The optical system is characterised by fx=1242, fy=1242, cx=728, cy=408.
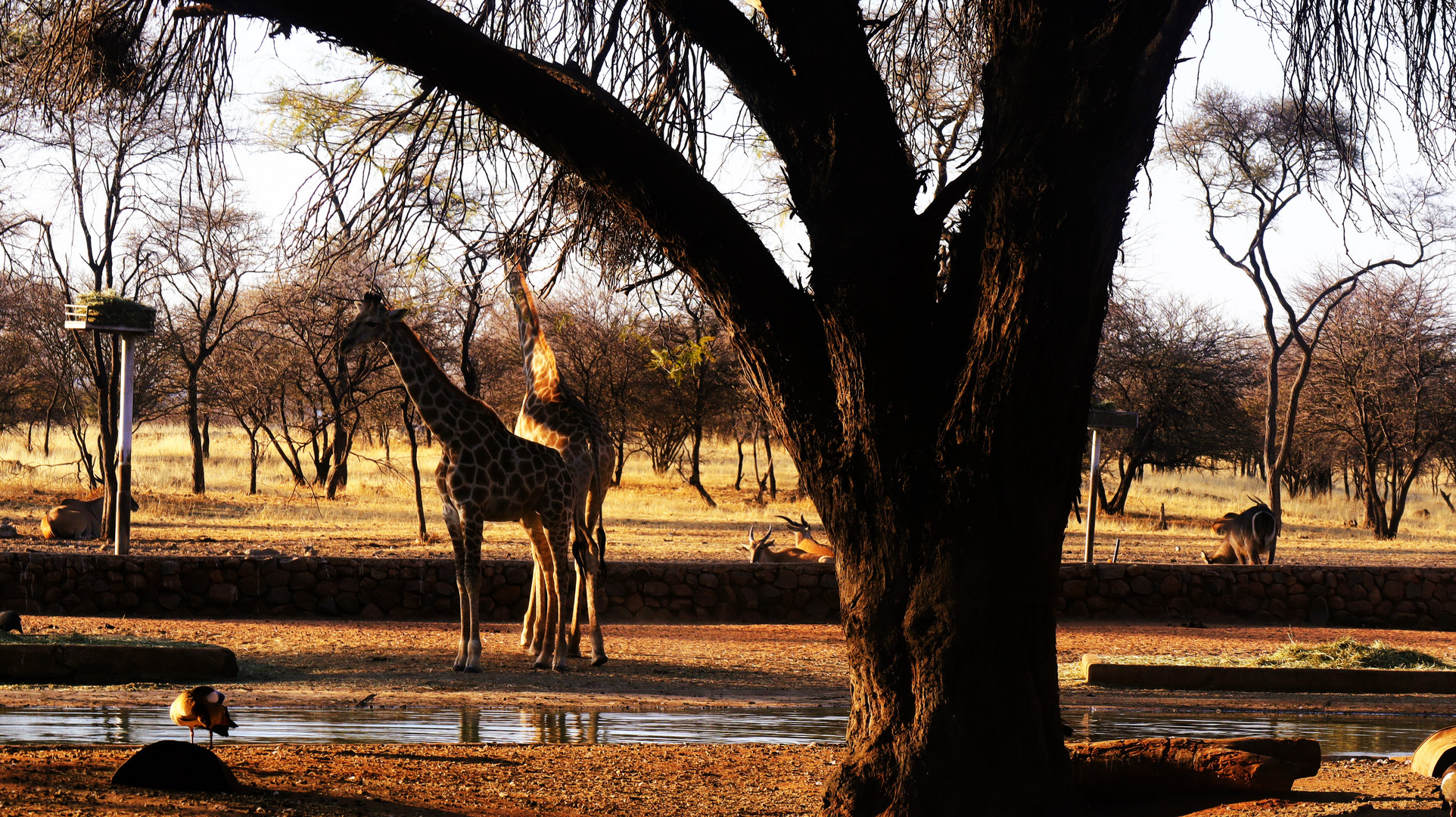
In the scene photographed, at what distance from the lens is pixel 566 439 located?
1181cm

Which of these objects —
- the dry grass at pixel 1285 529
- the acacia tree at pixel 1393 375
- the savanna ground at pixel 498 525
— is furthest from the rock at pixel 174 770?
the acacia tree at pixel 1393 375

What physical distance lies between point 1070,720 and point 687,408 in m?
28.8

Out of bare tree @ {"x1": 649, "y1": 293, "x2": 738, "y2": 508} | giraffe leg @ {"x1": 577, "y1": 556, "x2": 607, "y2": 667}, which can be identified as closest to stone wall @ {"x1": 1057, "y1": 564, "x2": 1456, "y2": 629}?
giraffe leg @ {"x1": 577, "y1": 556, "x2": 607, "y2": 667}

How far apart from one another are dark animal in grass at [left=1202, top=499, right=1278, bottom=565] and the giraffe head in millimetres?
14019

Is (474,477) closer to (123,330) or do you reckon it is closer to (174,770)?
(174,770)

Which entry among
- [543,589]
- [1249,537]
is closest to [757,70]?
[543,589]

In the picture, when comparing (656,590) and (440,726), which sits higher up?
(656,590)

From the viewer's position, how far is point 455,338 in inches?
1455

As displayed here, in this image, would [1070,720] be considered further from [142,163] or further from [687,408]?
[687,408]

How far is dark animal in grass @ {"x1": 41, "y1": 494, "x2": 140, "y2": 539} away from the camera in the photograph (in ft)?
63.8

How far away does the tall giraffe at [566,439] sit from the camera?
451 inches

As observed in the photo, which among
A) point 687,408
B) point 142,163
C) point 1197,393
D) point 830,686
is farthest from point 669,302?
point 1197,393

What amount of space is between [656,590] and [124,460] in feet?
21.2

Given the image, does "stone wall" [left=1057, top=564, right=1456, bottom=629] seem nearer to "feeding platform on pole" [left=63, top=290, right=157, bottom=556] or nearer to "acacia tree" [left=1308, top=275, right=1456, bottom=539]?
"feeding platform on pole" [left=63, top=290, right=157, bottom=556]
